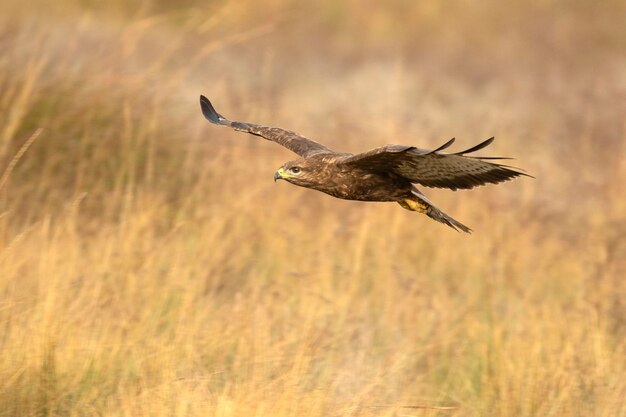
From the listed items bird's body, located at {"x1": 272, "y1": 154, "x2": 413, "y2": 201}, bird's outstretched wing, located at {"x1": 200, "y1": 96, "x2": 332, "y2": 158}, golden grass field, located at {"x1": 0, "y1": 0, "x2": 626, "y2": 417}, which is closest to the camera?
bird's body, located at {"x1": 272, "y1": 154, "x2": 413, "y2": 201}

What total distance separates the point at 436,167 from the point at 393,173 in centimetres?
25

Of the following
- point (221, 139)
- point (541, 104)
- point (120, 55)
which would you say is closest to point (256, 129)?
point (120, 55)

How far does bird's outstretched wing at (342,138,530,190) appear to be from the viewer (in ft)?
17.7

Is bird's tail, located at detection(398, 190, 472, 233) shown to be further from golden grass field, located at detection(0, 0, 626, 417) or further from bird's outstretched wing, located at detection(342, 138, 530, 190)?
golden grass field, located at detection(0, 0, 626, 417)

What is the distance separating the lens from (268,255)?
7.94 metres

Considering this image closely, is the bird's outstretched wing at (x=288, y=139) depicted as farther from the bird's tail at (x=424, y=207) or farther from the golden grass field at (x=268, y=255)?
the golden grass field at (x=268, y=255)

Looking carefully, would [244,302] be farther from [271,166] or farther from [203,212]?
[271,166]

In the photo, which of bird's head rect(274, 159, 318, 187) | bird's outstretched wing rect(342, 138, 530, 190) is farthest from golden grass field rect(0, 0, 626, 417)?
bird's outstretched wing rect(342, 138, 530, 190)

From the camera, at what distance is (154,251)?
22.7 feet

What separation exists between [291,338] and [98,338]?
90 centimetres

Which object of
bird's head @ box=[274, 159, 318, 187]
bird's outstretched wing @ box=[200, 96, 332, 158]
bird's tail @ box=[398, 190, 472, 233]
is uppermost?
bird's outstretched wing @ box=[200, 96, 332, 158]

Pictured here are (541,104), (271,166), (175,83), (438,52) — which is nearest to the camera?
(175,83)

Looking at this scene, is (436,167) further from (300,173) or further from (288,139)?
(288,139)

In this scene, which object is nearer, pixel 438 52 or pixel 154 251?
pixel 154 251
